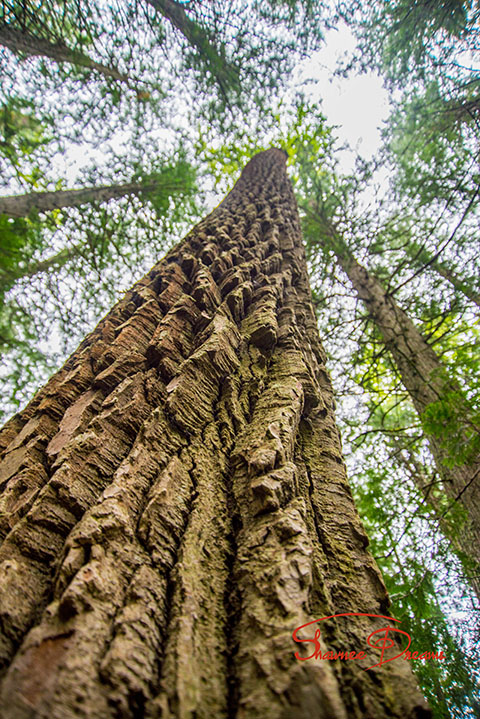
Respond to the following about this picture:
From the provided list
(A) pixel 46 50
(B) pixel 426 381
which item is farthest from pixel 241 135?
(B) pixel 426 381

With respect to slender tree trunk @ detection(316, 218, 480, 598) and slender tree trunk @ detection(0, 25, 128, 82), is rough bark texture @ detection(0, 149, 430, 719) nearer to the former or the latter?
slender tree trunk @ detection(316, 218, 480, 598)

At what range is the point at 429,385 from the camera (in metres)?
3.58

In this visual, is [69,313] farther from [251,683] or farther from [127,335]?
[251,683]

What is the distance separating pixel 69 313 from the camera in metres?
5.95

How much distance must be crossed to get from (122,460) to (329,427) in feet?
2.60

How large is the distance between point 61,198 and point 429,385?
21.1ft

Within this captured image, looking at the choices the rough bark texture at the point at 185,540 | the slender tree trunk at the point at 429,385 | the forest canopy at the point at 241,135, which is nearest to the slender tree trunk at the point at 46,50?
the forest canopy at the point at 241,135

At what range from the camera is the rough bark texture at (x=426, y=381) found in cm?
277

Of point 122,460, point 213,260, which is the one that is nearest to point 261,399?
point 122,460

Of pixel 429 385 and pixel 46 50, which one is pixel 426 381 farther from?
pixel 46 50

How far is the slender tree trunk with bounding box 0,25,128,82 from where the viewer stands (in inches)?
195

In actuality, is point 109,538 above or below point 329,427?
below

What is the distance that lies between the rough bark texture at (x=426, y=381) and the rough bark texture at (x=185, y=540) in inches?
78.3
